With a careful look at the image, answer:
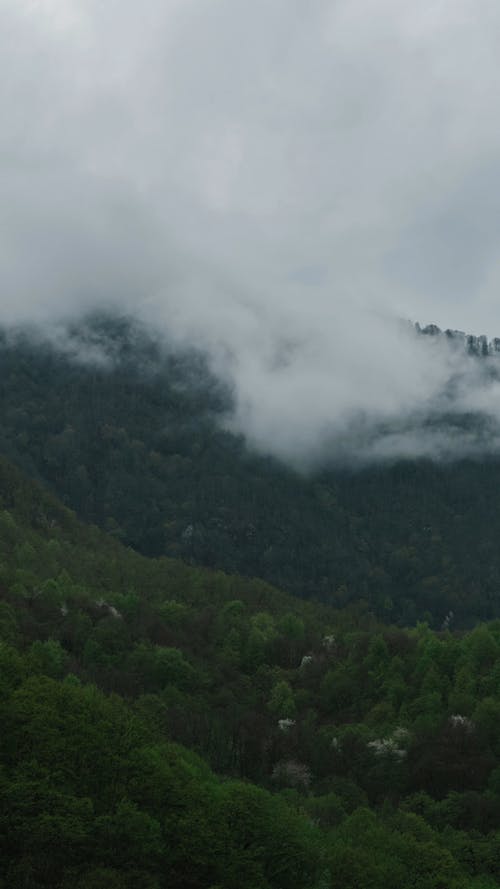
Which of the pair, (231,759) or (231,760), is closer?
(231,760)

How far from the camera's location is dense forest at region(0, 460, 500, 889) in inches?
2968

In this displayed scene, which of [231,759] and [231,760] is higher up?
[231,759]

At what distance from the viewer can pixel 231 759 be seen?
14650 cm

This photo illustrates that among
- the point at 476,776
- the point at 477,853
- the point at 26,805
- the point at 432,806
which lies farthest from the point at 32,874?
the point at 476,776

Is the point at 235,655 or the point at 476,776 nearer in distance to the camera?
the point at 476,776

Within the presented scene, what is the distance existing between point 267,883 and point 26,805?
1955 cm

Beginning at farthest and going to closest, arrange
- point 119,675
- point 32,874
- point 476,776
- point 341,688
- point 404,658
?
1. point 404,658
2. point 341,688
3. point 119,675
4. point 476,776
5. point 32,874

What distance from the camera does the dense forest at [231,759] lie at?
75.4m

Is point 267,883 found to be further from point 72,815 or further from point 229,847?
point 72,815

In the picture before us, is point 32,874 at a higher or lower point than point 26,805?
lower

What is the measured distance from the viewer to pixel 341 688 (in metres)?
182

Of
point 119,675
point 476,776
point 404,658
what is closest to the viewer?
point 476,776

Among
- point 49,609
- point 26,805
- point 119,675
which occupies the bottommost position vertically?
point 26,805

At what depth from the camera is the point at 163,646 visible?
189 metres
